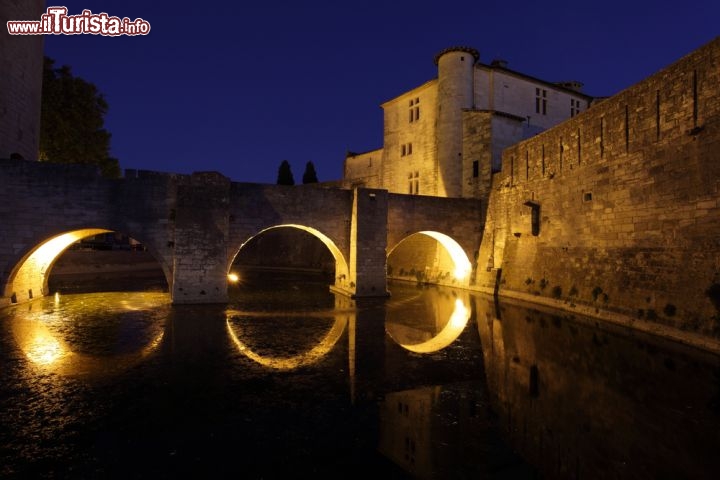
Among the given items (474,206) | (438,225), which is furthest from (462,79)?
(438,225)

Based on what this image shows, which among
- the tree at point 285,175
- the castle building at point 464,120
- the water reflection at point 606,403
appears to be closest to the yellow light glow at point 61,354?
the water reflection at point 606,403

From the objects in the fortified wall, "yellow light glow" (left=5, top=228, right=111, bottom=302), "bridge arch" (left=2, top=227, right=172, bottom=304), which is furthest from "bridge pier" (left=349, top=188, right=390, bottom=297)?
"yellow light glow" (left=5, top=228, right=111, bottom=302)

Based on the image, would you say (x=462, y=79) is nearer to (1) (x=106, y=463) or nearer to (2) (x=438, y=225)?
(2) (x=438, y=225)

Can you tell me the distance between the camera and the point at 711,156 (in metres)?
10.2

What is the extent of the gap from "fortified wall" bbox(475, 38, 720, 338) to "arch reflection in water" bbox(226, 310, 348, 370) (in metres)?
8.82

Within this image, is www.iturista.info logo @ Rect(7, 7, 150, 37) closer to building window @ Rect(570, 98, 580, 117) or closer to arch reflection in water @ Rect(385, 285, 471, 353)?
arch reflection in water @ Rect(385, 285, 471, 353)

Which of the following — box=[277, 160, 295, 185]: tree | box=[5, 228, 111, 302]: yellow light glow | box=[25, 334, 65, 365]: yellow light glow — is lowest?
box=[25, 334, 65, 365]: yellow light glow

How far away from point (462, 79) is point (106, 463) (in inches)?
1063

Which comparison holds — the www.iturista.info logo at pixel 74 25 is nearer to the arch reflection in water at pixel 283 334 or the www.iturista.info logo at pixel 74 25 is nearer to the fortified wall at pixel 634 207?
the arch reflection in water at pixel 283 334

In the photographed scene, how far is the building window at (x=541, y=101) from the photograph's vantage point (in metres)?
29.1

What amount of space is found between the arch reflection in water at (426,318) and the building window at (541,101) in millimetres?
16169

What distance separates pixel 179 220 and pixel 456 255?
15.2 metres

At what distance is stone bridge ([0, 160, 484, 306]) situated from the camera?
46.7 ft

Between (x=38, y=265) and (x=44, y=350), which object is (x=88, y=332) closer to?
(x=44, y=350)
